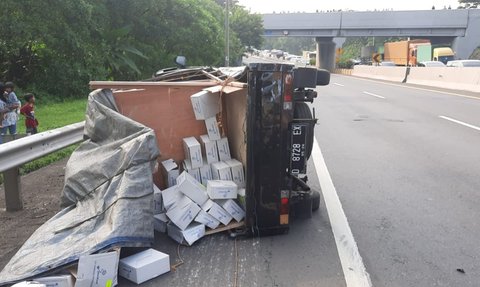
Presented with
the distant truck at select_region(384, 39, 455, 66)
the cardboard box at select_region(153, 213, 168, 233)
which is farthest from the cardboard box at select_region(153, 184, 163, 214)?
the distant truck at select_region(384, 39, 455, 66)

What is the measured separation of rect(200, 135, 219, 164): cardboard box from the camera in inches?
202

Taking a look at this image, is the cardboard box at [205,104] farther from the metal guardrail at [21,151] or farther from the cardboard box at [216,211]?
the metal guardrail at [21,151]

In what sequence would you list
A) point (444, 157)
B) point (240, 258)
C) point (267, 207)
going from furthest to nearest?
1. point (444, 157)
2. point (267, 207)
3. point (240, 258)

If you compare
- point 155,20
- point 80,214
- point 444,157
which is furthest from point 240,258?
point 155,20

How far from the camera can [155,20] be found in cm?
2558

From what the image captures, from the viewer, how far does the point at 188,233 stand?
448 centimetres

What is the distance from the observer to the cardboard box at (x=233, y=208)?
15.4ft

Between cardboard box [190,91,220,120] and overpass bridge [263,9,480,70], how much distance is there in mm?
64719

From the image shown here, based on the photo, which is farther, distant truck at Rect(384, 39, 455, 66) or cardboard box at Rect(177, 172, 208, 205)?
distant truck at Rect(384, 39, 455, 66)

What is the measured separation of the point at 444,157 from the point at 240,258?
5481 mm

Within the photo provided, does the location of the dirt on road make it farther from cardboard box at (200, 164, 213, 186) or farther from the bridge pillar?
the bridge pillar

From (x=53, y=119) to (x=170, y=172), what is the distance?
9.06 metres

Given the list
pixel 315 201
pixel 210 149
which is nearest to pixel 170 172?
pixel 210 149

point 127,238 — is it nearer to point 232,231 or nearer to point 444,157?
point 232,231
